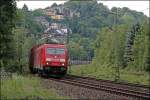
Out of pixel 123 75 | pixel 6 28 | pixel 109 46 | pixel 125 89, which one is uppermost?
pixel 6 28

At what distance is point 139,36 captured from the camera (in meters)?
79.3

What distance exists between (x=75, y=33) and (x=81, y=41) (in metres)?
13.4

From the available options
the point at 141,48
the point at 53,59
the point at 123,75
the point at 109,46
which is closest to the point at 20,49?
the point at 123,75

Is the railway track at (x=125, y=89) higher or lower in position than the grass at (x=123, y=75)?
higher

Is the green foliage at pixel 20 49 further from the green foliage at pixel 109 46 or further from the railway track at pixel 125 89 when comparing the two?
the green foliage at pixel 109 46

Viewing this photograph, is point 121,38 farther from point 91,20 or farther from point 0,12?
point 91,20

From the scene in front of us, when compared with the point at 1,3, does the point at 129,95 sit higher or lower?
lower

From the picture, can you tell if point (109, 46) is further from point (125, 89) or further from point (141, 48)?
point (125, 89)

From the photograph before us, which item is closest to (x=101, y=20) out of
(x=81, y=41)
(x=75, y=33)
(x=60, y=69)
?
(x=75, y=33)

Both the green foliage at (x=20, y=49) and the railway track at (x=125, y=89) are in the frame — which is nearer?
the railway track at (x=125, y=89)

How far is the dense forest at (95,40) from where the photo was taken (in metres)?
18.5

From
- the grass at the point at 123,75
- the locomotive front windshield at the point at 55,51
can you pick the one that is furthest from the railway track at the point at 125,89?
the locomotive front windshield at the point at 55,51

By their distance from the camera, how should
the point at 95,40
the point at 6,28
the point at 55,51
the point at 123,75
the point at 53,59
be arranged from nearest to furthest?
the point at 6,28 < the point at 53,59 < the point at 55,51 < the point at 123,75 < the point at 95,40

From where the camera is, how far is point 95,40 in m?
118
